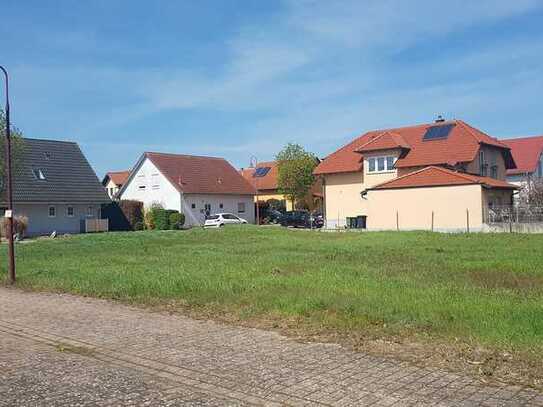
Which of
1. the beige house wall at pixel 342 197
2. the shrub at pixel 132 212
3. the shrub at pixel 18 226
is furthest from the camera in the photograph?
the shrub at pixel 132 212

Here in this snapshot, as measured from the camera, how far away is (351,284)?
43.6 ft

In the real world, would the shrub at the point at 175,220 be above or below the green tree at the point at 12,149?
below

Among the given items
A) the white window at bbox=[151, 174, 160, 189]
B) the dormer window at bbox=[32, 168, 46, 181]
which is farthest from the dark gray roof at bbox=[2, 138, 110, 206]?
the white window at bbox=[151, 174, 160, 189]

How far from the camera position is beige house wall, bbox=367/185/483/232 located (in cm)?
3988

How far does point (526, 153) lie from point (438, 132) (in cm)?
2377

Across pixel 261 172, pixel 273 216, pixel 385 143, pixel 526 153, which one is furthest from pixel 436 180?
pixel 261 172

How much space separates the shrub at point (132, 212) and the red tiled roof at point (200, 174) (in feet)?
13.7

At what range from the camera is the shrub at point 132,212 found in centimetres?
5528

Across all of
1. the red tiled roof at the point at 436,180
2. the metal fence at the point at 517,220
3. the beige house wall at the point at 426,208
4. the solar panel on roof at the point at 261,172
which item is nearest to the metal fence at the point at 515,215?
the metal fence at the point at 517,220

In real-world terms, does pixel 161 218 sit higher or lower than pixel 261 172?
lower

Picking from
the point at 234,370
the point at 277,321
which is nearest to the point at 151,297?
the point at 277,321

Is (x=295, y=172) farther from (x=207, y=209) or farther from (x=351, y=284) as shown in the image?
(x=351, y=284)

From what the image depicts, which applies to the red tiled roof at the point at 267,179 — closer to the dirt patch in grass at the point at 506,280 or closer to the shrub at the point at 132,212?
the shrub at the point at 132,212

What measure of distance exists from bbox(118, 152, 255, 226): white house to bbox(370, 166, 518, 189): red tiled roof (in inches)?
794
